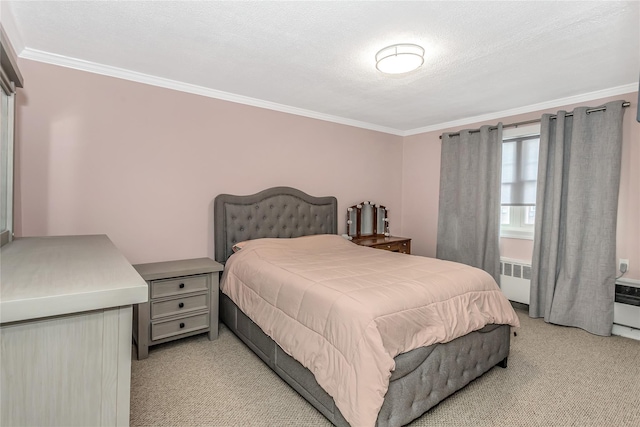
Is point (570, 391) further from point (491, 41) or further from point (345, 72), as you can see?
point (345, 72)

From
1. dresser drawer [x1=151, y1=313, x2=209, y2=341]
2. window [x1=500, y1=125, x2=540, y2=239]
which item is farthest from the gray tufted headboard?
window [x1=500, y1=125, x2=540, y2=239]

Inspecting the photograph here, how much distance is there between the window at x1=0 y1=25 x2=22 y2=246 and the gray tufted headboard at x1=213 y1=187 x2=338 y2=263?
5.16ft

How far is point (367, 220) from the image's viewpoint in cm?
468

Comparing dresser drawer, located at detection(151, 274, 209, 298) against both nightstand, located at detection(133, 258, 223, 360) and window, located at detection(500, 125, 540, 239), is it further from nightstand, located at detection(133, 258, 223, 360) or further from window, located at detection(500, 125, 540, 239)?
window, located at detection(500, 125, 540, 239)

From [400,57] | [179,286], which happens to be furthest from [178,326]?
→ [400,57]

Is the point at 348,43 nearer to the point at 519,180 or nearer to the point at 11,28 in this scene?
the point at 11,28

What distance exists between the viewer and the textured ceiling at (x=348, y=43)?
188cm

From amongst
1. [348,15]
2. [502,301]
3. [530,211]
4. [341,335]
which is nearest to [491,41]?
[348,15]

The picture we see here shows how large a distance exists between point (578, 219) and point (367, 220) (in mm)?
2374

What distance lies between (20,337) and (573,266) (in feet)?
13.5

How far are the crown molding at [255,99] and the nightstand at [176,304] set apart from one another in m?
1.66

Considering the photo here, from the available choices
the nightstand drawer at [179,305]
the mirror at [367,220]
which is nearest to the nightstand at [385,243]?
the mirror at [367,220]

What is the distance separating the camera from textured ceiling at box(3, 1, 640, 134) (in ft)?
6.15

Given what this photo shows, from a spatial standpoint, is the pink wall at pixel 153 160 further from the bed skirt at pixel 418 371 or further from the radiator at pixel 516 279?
the bed skirt at pixel 418 371
